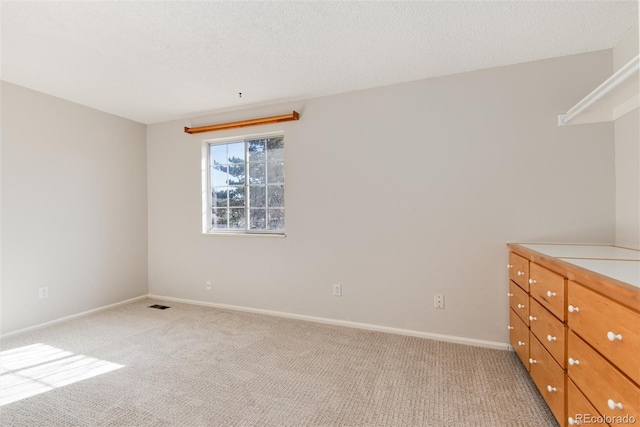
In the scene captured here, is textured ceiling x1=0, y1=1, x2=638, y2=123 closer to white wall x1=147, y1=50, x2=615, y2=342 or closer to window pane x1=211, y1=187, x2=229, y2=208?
white wall x1=147, y1=50, x2=615, y2=342

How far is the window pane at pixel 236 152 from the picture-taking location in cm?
348

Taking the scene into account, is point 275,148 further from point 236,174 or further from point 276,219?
point 276,219

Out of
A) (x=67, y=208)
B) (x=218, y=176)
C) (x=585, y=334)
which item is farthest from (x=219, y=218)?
(x=585, y=334)

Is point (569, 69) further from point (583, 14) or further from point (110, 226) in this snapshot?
point (110, 226)

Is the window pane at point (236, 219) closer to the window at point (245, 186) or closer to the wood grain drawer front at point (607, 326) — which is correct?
the window at point (245, 186)

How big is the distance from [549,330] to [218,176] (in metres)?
3.43

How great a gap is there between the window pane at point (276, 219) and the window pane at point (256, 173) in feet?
1.28

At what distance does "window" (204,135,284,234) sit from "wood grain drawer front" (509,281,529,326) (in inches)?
85.8

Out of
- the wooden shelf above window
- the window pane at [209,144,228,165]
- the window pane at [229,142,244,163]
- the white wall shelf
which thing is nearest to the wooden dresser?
the white wall shelf

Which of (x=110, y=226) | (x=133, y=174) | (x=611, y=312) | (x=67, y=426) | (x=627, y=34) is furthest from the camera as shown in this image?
(x=133, y=174)

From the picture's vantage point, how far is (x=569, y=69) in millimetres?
2189

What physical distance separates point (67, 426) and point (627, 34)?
4.07m

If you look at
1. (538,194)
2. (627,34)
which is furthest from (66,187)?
(627,34)

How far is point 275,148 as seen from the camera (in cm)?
328
